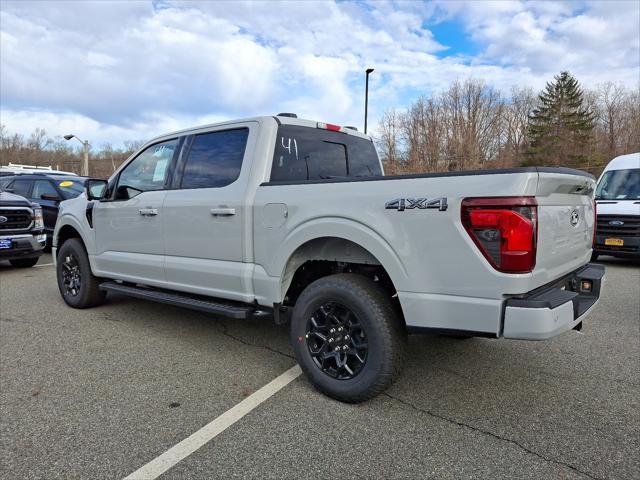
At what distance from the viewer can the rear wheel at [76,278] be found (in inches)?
208

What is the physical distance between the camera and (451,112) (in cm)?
4884

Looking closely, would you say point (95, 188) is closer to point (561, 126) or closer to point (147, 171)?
point (147, 171)

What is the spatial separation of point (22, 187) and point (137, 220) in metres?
8.60

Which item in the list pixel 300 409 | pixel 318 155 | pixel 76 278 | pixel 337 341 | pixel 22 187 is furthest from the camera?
pixel 22 187

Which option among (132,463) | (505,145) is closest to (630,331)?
(132,463)

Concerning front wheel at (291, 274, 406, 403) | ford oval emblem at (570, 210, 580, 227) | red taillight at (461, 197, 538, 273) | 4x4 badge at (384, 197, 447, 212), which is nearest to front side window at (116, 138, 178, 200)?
front wheel at (291, 274, 406, 403)

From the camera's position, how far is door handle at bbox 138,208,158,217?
4227mm

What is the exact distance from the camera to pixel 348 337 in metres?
3.05

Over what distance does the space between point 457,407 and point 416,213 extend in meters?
1.33

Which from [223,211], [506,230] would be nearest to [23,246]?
[223,211]

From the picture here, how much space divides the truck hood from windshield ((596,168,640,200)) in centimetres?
35

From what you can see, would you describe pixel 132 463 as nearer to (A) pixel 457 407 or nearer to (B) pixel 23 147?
(A) pixel 457 407

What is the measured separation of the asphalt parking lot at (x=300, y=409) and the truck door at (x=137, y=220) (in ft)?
2.19

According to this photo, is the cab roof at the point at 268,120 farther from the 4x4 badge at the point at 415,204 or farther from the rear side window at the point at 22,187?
the rear side window at the point at 22,187
